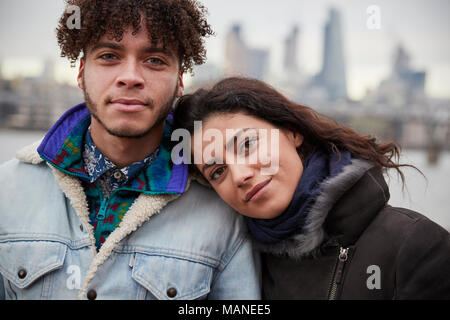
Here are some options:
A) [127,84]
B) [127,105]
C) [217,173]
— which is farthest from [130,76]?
[217,173]

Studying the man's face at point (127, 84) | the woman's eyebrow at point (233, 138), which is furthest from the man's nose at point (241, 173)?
the man's face at point (127, 84)

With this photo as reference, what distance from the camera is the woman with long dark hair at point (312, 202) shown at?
6.10 feet

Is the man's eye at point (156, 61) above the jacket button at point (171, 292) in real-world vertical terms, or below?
above

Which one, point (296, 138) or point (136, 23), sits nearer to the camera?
point (136, 23)

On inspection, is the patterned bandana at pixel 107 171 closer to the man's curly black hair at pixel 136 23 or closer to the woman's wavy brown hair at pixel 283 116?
the woman's wavy brown hair at pixel 283 116

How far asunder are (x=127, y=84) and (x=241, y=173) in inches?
27.6

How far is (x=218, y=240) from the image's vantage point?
2.22 m

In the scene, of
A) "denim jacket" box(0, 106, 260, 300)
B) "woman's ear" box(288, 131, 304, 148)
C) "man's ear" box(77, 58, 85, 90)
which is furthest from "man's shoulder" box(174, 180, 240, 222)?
"man's ear" box(77, 58, 85, 90)

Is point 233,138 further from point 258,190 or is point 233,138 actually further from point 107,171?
point 107,171

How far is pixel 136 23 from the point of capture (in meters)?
2.15
